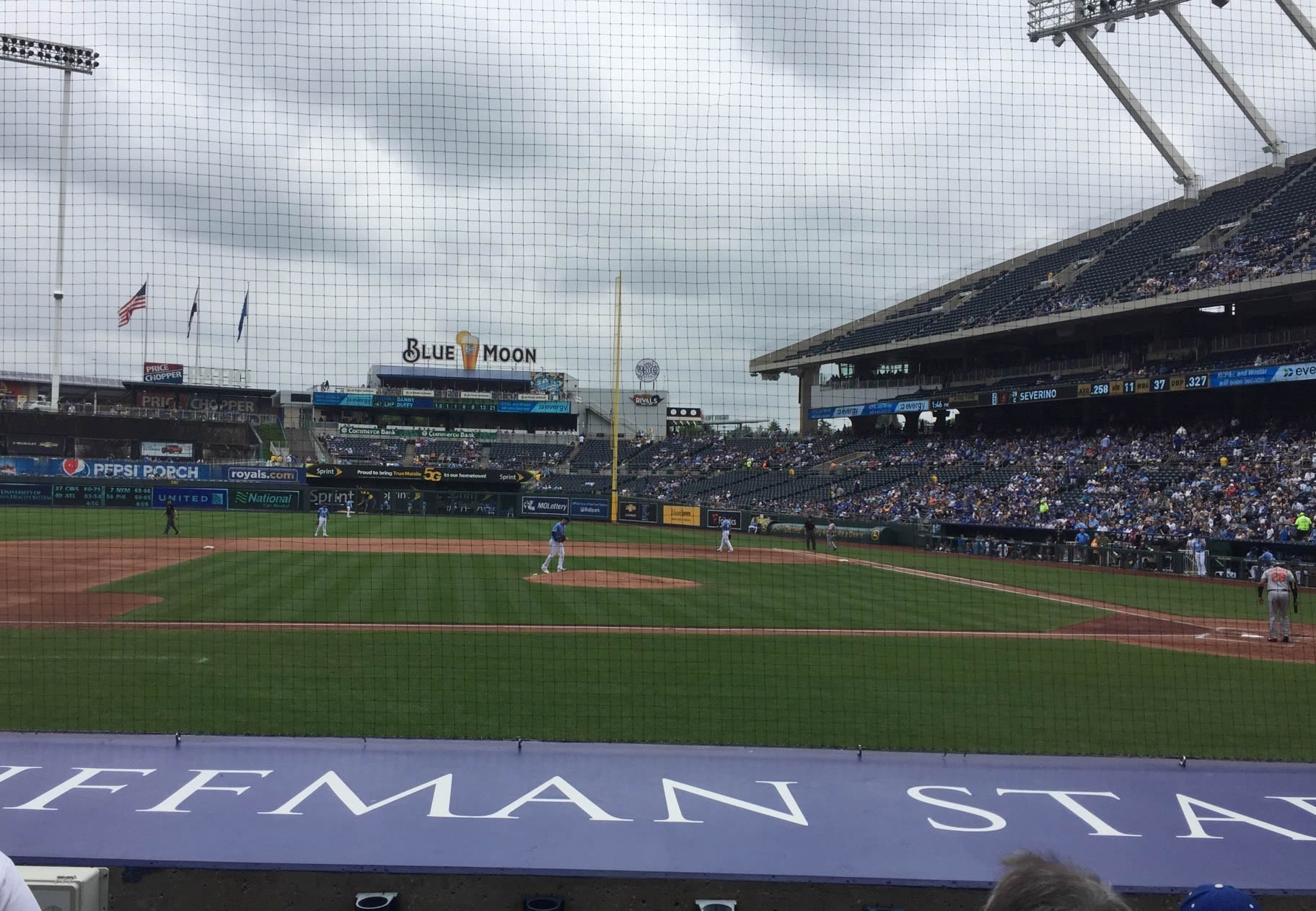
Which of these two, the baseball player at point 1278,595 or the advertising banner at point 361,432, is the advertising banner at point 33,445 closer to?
the advertising banner at point 361,432

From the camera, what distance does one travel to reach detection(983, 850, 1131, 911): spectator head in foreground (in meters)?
1.89

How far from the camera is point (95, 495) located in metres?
43.2

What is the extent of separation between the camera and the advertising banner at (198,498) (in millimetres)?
44906

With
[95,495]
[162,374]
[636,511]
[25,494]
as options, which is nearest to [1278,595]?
[636,511]

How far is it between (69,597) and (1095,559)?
26.2 meters

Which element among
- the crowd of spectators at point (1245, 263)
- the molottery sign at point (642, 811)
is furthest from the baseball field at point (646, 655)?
the crowd of spectators at point (1245, 263)

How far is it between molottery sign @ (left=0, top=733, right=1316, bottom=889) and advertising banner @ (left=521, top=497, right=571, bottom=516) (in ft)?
129

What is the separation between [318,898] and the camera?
4.92 meters

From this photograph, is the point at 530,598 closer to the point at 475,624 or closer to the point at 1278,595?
the point at 475,624

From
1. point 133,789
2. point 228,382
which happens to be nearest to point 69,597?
point 133,789

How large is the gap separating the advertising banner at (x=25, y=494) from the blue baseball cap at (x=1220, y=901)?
50.4m

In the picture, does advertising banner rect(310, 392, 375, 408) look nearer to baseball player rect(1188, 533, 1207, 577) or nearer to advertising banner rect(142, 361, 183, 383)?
advertising banner rect(142, 361, 183, 383)

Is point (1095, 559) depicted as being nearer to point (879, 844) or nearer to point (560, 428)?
point (879, 844)

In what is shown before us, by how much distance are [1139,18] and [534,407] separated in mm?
43766
